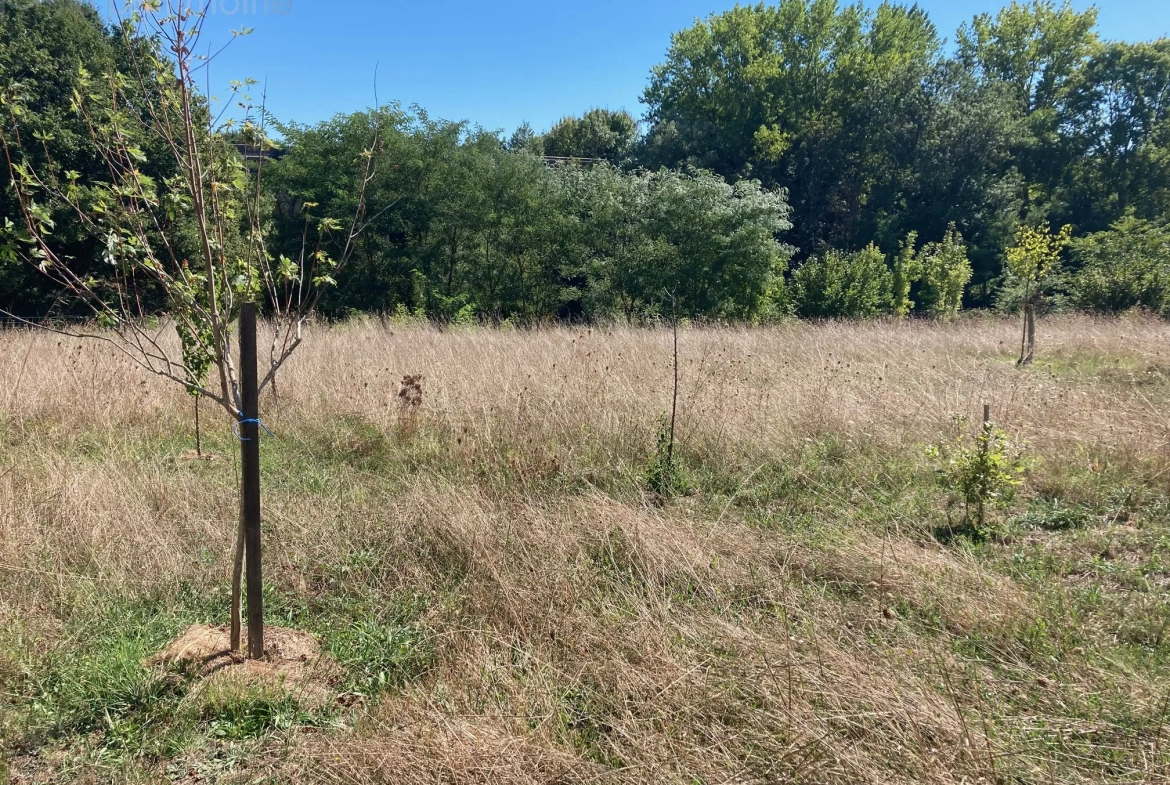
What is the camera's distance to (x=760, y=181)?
22312 millimetres

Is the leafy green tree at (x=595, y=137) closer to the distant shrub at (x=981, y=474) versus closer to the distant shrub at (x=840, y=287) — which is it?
the distant shrub at (x=840, y=287)

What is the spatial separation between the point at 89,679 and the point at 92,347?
7.31 metres

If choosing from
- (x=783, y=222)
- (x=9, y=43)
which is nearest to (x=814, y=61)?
(x=783, y=222)

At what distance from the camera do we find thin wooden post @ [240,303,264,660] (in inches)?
101

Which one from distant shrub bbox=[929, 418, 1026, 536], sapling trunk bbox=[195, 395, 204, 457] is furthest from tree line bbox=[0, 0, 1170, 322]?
distant shrub bbox=[929, 418, 1026, 536]

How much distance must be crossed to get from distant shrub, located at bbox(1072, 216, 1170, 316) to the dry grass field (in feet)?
35.0

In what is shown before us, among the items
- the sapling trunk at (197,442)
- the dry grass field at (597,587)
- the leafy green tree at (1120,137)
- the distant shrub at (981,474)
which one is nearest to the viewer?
the dry grass field at (597,587)

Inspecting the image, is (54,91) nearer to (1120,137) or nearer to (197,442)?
(197,442)

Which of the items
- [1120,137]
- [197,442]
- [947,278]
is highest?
[1120,137]

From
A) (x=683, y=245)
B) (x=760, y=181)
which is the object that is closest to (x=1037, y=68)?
(x=760, y=181)

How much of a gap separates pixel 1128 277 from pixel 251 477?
18.3m

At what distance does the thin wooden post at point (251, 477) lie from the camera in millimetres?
2553

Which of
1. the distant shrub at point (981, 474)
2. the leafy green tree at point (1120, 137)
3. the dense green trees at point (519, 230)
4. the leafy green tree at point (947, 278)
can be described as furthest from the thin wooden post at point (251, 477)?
the leafy green tree at point (1120, 137)

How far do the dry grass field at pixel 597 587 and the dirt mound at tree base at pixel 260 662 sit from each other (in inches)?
2.1
